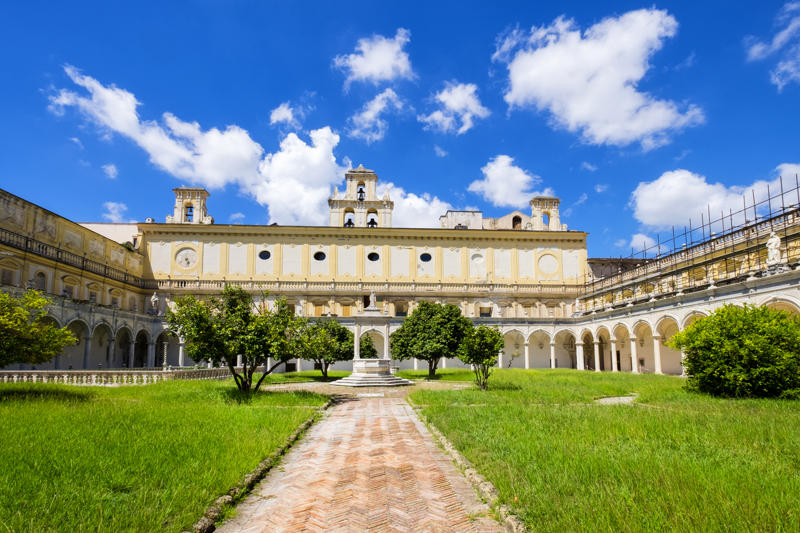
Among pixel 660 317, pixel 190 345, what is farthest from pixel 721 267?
pixel 190 345

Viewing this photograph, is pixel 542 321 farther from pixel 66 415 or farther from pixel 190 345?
pixel 66 415

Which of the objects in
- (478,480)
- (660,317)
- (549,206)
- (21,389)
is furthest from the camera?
(549,206)

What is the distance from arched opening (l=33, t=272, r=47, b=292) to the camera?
29.9 meters

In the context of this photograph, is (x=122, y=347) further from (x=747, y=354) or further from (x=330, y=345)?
(x=747, y=354)

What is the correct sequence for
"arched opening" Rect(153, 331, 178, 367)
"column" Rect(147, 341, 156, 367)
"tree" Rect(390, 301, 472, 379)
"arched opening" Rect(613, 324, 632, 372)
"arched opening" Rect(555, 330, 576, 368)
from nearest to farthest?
"tree" Rect(390, 301, 472, 379) → "arched opening" Rect(613, 324, 632, 372) → "column" Rect(147, 341, 156, 367) → "arched opening" Rect(153, 331, 178, 367) → "arched opening" Rect(555, 330, 576, 368)

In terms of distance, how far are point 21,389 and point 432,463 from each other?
12533 millimetres

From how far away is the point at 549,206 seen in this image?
165 feet

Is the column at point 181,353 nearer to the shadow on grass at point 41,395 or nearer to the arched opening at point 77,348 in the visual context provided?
the arched opening at point 77,348

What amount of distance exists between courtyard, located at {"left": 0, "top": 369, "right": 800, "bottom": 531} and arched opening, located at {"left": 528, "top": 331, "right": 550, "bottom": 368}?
32585 mm

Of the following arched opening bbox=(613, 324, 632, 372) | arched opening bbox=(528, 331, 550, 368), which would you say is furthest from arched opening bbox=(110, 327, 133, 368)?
arched opening bbox=(613, 324, 632, 372)

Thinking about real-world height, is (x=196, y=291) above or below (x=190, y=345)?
above

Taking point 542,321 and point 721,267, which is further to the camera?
point 542,321

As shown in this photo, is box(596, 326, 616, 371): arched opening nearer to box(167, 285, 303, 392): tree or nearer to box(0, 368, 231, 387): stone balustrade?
box(167, 285, 303, 392): tree

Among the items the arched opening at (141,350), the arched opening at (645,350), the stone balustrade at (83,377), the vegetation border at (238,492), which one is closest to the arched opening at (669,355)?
the arched opening at (645,350)
